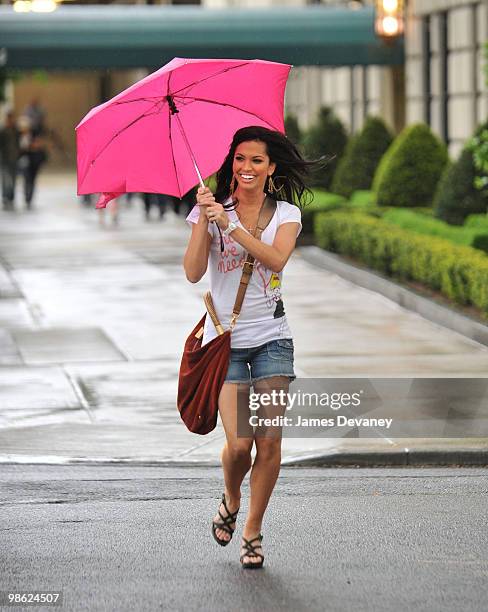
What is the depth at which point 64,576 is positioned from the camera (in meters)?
6.48

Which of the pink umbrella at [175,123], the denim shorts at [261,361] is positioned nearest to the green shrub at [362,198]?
the pink umbrella at [175,123]

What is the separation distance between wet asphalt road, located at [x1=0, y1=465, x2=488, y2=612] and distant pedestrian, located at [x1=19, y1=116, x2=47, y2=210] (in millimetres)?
25962

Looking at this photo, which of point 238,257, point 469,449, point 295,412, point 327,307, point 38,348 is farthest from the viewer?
point 327,307

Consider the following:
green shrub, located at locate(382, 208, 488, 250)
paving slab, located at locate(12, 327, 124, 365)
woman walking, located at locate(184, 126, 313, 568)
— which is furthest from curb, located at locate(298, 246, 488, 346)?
woman walking, located at locate(184, 126, 313, 568)

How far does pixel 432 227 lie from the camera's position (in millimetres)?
18469

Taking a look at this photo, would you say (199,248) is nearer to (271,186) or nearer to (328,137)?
(271,186)

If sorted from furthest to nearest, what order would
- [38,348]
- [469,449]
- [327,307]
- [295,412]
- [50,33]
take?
[50,33], [327,307], [38,348], [295,412], [469,449]

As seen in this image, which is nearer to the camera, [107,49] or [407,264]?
[407,264]

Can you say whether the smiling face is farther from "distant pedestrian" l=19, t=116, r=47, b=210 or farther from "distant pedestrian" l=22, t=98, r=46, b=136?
"distant pedestrian" l=22, t=98, r=46, b=136

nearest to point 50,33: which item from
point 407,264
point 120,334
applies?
point 407,264

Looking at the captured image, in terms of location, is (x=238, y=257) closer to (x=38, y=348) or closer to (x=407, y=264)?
(x=38, y=348)

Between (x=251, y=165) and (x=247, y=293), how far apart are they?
21.1 inches

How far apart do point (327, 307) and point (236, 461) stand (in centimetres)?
979

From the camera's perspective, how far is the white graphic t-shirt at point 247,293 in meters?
6.42
